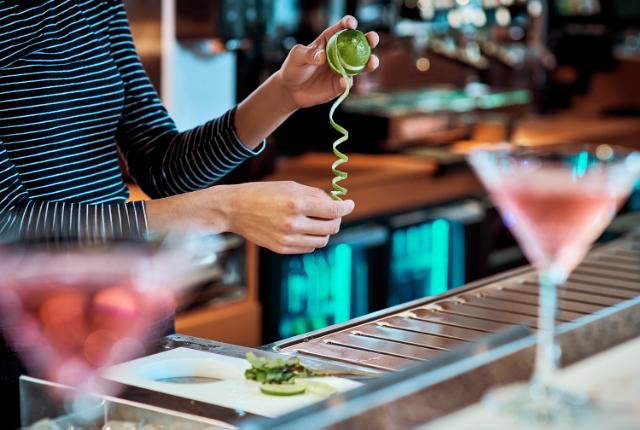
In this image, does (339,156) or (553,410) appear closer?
(553,410)

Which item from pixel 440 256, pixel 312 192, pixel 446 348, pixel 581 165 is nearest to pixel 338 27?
pixel 312 192

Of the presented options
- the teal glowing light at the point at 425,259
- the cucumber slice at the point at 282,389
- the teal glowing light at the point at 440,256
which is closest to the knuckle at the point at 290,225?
the cucumber slice at the point at 282,389

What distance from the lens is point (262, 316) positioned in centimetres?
460

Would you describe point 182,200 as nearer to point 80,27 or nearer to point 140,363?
point 140,363

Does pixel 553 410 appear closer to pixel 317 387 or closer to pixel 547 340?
pixel 547 340

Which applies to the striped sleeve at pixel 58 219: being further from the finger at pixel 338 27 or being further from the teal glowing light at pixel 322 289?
the teal glowing light at pixel 322 289

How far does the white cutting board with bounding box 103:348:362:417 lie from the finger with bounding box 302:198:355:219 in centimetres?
28

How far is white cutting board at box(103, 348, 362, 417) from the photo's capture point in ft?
5.03

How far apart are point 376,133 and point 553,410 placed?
434 centimetres

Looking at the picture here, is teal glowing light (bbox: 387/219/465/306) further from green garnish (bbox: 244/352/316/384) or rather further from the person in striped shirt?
green garnish (bbox: 244/352/316/384)

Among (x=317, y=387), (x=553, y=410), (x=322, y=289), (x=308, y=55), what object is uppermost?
(x=308, y=55)

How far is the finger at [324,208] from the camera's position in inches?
70.4

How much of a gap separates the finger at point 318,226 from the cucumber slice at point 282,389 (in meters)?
0.32

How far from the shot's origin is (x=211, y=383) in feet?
5.35
